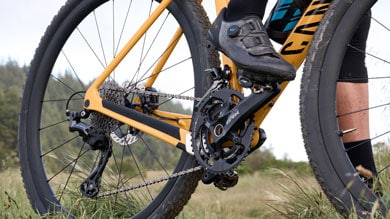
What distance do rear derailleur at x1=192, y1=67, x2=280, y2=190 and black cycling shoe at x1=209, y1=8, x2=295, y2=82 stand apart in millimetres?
76

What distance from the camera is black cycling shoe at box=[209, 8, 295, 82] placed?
8.04ft

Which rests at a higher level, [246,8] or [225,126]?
[246,8]

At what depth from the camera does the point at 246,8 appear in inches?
101

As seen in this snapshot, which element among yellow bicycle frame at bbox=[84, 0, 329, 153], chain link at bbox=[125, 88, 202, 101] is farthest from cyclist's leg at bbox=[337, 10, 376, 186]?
chain link at bbox=[125, 88, 202, 101]

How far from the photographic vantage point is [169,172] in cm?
312

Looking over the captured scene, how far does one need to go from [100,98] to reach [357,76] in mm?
1178

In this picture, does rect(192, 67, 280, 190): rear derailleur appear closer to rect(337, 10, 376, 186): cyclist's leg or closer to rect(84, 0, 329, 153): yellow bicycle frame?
rect(84, 0, 329, 153): yellow bicycle frame

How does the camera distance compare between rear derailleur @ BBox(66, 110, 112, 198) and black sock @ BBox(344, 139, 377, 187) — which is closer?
black sock @ BBox(344, 139, 377, 187)

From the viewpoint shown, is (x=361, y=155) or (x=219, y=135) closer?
(x=219, y=135)

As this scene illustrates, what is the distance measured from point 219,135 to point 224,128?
0.04 metres

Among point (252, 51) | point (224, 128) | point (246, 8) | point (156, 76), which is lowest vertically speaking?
point (224, 128)

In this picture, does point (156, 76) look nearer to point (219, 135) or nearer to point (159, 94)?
point (159, 94)

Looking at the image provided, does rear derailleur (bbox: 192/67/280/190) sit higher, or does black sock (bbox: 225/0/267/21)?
black sock (bbox: 225/0/267/21)

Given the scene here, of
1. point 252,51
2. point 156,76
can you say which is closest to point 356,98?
point 252,51
